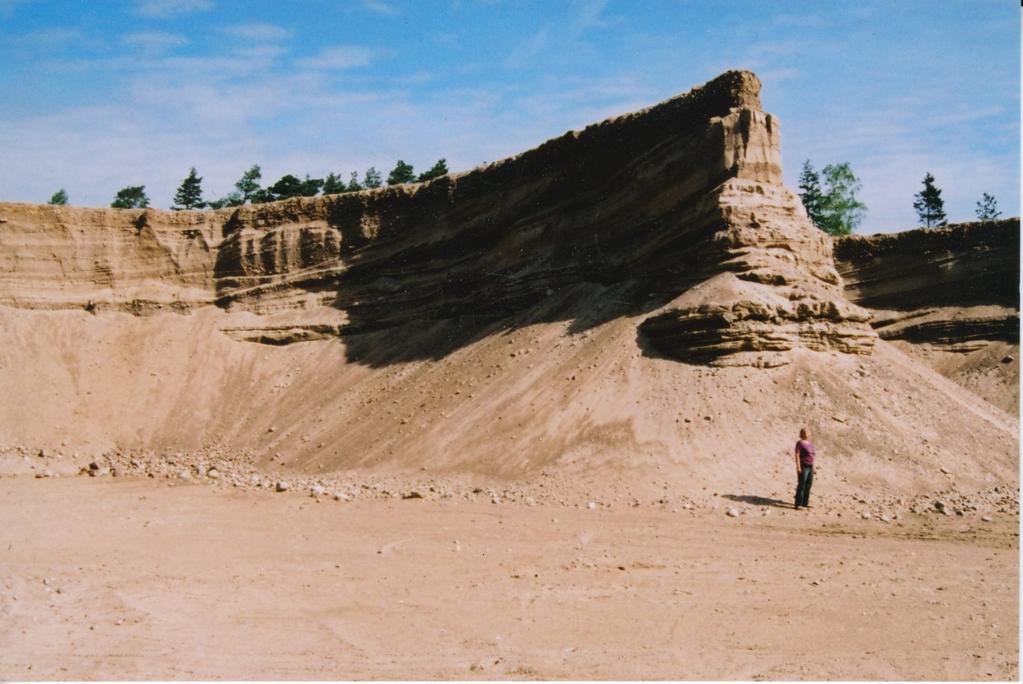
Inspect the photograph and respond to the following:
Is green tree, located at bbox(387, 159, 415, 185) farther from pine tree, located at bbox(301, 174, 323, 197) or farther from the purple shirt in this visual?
the purple shirt

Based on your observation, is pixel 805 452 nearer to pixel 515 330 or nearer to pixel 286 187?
pixel 515 330

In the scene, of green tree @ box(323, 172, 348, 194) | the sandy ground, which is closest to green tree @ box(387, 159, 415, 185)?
green tree @ box(323, 172, 348, 194)

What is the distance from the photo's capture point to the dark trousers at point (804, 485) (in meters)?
17.4

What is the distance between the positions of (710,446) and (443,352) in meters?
11.3

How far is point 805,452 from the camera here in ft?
56.6

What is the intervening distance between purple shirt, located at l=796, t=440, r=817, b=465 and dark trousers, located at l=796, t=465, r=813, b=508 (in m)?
0.10

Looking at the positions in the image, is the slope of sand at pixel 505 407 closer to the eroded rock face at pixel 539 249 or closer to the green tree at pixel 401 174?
the eroded rock face at pixel 539 249

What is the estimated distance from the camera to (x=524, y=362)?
25.5 m

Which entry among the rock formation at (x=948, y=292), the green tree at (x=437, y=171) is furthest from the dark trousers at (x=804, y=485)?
the green tree at (x=437, y=171)

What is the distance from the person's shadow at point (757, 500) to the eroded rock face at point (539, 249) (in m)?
4.42

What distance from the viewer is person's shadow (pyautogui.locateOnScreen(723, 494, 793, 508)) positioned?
17.7 metres

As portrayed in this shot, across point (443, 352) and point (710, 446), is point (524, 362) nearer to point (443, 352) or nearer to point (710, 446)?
point (443, 352)

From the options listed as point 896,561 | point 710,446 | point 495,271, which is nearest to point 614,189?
point 495,271

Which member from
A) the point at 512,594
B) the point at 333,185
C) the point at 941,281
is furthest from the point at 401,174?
the point at 512,594
